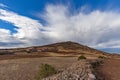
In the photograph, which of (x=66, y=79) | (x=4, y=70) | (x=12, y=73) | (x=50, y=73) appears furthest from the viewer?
(x=4, y=70)

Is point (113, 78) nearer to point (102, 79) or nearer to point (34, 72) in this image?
point (102, 79)

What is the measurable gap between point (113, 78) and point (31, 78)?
1167cm

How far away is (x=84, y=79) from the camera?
71.1 ft

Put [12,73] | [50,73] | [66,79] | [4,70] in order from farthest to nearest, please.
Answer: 1. [4,70]
2. [12,73]
3. [50,73]
4. [66,79]

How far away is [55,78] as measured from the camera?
74.6 feet

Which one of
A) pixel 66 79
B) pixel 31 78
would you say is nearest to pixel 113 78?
pixel 66 79

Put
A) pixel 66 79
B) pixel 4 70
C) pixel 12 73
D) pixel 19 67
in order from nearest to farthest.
A: pixel 66 79, pixel 12 73, pixel 4 70, pixel 19 67

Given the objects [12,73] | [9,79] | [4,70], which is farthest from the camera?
[4,70]

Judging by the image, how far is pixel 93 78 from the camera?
22031 mm

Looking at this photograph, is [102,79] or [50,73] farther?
[50,73]

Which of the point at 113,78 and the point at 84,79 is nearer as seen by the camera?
the point at 84,79

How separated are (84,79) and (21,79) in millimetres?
12729

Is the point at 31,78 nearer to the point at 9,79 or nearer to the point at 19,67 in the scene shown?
the point at 9,79

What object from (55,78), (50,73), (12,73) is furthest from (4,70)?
(55,78)
